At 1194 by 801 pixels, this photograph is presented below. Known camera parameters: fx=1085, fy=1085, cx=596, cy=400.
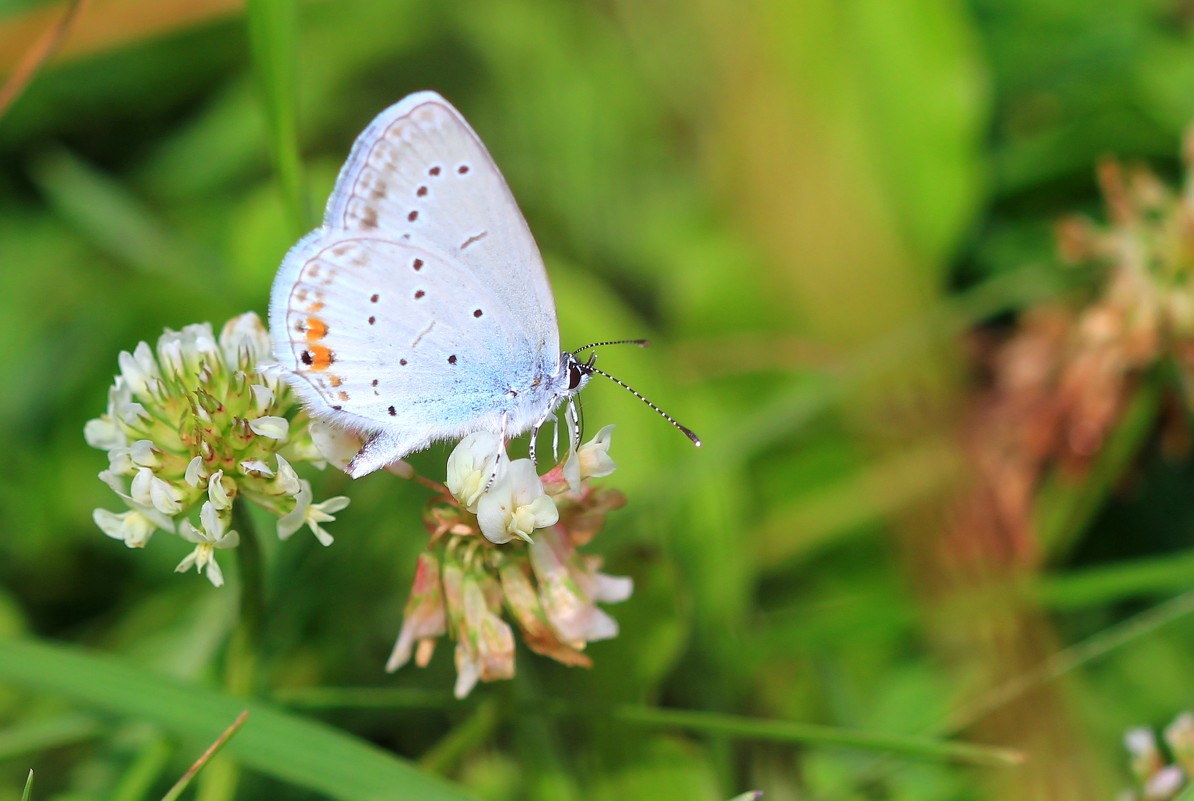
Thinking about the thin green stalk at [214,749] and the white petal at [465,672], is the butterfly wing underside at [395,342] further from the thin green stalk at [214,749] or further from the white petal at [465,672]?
the thin green stalk at [214,749]

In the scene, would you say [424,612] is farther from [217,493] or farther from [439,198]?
[439,198]

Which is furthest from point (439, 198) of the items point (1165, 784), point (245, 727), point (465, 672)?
point (1165, 784)

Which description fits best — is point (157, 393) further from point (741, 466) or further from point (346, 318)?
point (741, 466)

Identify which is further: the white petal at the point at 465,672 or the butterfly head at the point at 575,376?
the butterfly head at the point at 575,376

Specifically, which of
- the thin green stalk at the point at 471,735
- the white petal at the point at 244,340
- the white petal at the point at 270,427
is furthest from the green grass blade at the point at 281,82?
the thin green stalk at the point at 471,735

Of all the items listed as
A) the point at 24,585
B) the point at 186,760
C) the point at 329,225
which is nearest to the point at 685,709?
the point at 186,760

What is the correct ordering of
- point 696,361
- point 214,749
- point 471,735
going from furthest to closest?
point 696,361 < point 471,735 < point 214,749

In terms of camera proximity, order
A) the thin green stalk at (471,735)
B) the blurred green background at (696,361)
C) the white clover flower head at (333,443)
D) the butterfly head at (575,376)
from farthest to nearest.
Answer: the blurred green background at (696,361) → the butterfly head at (575,376) → the thin green stalk at (471,735) → the white clover flower head at (333,443)
